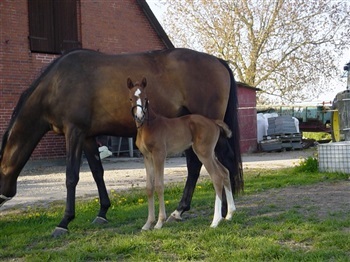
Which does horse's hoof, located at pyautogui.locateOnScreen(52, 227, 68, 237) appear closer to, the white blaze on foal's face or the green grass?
the green grass

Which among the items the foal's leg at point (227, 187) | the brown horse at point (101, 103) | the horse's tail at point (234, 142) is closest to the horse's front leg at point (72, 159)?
the brown horse at point (101, 103)

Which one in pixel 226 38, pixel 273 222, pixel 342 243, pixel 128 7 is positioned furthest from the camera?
pixel 226 38

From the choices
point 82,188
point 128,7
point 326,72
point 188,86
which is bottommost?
point 82,188

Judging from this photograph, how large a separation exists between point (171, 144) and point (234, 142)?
4.40ft

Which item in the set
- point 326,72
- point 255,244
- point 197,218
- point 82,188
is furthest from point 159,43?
point 255,244

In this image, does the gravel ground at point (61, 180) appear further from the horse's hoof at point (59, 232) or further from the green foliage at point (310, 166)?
the horse's hoof at point (59, 232)

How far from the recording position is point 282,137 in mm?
23516

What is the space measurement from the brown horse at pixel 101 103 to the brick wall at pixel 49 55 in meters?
8.02

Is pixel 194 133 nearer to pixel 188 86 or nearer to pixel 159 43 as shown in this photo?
pixel 188 86

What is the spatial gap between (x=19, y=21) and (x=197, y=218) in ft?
42.2

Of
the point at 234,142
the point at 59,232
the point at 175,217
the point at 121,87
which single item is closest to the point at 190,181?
the point at 175,217

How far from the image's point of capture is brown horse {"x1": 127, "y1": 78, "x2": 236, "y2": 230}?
6270 millimetres

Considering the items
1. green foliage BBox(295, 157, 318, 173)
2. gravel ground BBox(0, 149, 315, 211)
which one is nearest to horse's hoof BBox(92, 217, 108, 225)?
gravel ground BBox(0, 149, 315, 211)

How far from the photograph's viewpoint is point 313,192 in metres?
8.84
